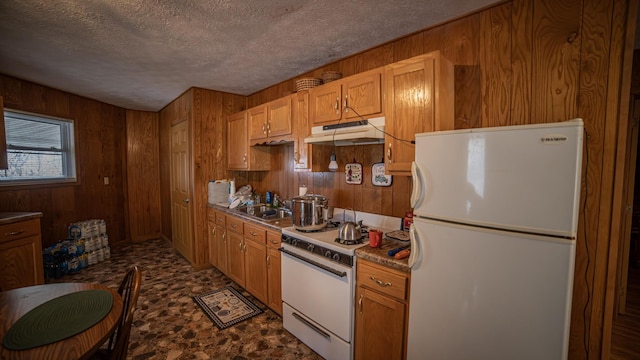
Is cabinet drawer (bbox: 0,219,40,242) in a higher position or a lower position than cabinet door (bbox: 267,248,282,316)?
higher

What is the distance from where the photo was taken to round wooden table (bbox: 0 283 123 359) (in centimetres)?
101

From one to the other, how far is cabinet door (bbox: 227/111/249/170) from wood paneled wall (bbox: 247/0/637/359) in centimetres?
Result: 244

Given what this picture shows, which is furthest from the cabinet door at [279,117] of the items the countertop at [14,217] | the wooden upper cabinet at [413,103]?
the countertop at [14,217]

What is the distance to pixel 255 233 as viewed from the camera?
2.69 m

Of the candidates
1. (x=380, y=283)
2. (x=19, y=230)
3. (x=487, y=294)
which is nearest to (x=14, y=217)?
(x=19, y=230)

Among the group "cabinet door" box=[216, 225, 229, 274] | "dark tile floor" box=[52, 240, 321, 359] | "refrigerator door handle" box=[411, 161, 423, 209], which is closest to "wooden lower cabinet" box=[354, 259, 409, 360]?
"refrigerator door handle" box=[411, 161, 423, 209]

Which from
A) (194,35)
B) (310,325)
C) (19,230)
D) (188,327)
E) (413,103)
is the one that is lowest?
(188,327)

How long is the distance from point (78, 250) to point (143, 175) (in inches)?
69.6

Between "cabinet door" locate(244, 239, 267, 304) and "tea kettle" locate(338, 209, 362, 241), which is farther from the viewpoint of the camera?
"cabinet door" locate(244, 239, 267, 304)

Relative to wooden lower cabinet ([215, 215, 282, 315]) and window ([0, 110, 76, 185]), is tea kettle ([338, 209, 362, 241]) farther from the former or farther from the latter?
window ([0, 110, 76, 185])

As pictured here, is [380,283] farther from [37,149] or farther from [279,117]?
[37,149]

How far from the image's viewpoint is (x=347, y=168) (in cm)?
256

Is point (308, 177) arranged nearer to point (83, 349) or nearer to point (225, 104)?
point (225, 104)

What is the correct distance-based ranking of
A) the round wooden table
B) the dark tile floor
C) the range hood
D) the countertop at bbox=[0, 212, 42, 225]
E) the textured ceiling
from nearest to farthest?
the round wooden table < the textured ceiling < the range hood < the dark tile floor < the countertop at bbox=[0, 212, 42, 225]
